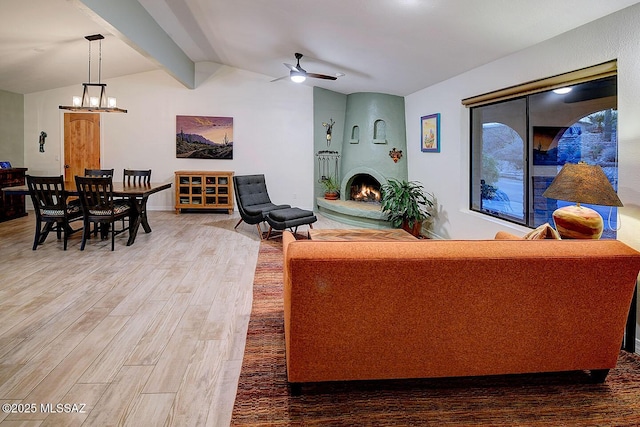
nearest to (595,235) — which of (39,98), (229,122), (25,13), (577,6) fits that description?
(577,6)

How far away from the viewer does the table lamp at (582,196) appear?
2.32 m

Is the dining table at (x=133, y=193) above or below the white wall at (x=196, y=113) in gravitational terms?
below

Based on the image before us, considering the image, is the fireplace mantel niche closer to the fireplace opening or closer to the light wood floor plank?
the fireplace opening

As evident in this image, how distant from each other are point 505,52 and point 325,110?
4.76 meters

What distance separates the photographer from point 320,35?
4891 mm

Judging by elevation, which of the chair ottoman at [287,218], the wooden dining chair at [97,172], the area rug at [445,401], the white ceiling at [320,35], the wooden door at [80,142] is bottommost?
the area rug at [445,401]

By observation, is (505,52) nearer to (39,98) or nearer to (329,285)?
(329,285)

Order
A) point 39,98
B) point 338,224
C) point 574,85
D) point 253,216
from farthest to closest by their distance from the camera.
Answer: point 39,98 < point 338,224 < point 253,216 < point 574,85

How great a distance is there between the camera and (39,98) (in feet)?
26.4

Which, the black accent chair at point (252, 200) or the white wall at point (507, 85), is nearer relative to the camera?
the white wall at point (507, 85)

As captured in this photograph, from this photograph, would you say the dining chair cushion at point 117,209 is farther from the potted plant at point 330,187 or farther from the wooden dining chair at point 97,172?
the potted plant at point 330,187

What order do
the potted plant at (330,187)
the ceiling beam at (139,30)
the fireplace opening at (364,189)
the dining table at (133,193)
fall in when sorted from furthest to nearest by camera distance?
the potted plant at (330,187) → the fireplace opening at (364,189) → the dining table at (133,193) → the ceiling beam at (139,30)

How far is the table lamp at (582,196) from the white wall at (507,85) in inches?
13.7

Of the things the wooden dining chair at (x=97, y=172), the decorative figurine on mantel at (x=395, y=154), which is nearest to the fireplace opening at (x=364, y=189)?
the decorative figurine on mantel at (x=395, y=154)
